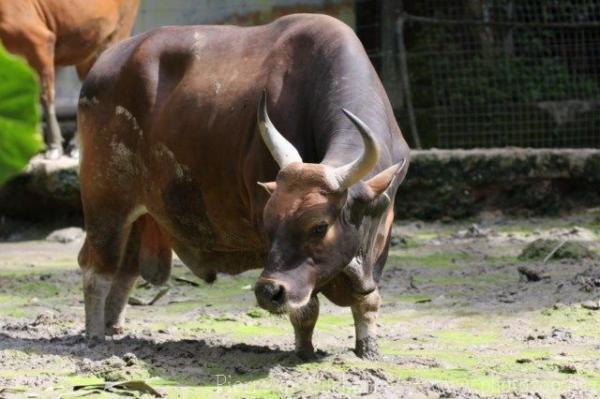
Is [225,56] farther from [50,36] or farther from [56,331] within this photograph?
[50,36]

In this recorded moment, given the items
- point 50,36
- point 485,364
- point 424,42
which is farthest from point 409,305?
point 424,42

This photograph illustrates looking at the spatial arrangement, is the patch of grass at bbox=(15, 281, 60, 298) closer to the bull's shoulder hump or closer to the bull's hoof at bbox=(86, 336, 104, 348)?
the bull's hoof at bbox=(86, 336, 104, 348)

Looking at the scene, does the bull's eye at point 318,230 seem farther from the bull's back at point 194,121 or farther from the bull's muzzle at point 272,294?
the bull's back at point 194,121

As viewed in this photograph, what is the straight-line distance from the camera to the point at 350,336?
534cm

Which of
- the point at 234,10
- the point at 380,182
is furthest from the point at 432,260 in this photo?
the point at 234,10

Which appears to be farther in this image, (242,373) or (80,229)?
(80,229)

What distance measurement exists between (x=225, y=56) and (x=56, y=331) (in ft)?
5.62

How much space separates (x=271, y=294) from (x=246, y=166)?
0.95 meters

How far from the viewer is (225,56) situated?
5.01 m

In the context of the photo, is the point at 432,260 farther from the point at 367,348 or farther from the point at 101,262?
the point at 367,348

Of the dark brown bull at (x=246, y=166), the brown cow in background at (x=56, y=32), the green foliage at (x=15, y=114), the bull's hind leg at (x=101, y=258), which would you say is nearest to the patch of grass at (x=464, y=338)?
the dark brown bull at (x=246, y=166)

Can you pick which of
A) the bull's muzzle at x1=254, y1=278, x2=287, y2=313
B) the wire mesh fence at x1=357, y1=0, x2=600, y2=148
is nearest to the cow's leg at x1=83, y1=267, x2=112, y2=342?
the bull's muzzle at x1=254, y1=278, x2=287, y2=313

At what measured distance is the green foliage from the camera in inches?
20.9

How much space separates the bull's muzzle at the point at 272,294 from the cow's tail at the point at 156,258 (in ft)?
6.26
